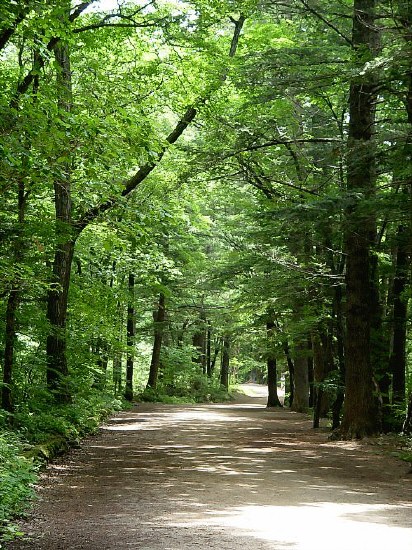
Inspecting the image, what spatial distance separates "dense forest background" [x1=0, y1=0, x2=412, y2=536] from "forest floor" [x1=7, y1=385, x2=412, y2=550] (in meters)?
0.68

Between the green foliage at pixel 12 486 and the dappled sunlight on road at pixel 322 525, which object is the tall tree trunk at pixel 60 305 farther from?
the dappled sunlight on road at pixel 322 525

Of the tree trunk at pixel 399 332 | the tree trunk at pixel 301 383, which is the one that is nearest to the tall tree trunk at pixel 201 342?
the tree trunk at pixel 301 383

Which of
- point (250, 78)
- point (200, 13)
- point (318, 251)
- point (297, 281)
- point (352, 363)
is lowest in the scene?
point (352, 363)

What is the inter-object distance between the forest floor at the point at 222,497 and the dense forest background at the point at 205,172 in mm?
680

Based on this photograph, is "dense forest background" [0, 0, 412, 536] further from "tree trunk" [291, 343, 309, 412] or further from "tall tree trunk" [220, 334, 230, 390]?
"tall tree trunk" [220, 334, 230, 390]

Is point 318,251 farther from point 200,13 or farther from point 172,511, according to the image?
point 172,511

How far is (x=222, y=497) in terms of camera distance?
25.0ft

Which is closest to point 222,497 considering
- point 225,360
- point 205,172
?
point 205,172

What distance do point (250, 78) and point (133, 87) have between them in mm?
2413

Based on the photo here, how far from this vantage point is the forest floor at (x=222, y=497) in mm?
5566

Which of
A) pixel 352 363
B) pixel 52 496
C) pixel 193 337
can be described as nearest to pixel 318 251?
pixel 352 363

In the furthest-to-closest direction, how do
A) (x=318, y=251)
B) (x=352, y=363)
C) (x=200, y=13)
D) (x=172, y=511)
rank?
(x=318, y=251)
(x=200, y=13)
(x=352, y=363)
(x=172, y=511)

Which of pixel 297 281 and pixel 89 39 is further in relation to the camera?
pixel 297 281

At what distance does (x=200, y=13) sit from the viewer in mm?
14914
